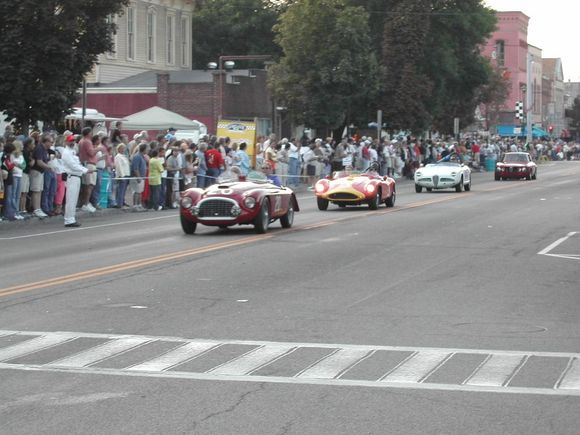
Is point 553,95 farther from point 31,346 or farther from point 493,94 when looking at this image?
point 31,346

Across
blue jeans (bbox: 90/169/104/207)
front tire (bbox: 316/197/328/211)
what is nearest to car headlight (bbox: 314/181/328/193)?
front tire (bbox: 316/197/328/211)

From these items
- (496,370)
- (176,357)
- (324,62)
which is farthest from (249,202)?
(324,62)

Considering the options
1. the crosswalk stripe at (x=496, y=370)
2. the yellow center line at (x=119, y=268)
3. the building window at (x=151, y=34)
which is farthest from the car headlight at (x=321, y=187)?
the building window at (x=151, y=34)

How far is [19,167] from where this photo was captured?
25.8 metres

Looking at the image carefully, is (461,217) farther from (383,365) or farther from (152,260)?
(383,365)

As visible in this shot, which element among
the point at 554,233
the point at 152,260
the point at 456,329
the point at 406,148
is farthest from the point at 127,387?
the point at 406,148

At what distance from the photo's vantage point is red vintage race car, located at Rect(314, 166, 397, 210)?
30719mm

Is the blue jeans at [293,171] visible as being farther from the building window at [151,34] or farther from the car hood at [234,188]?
the building window at [151,34]

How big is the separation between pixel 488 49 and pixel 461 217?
102255 mm

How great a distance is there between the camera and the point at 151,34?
66.8 metres

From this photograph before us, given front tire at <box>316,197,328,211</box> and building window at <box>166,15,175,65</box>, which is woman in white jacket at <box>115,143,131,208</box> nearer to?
front tire at <box>316,197,328,211</box>

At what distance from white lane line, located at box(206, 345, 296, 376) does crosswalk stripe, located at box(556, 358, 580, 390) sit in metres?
2.30

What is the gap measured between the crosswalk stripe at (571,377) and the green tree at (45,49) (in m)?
20.6

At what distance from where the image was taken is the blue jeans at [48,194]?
89.1 feet
